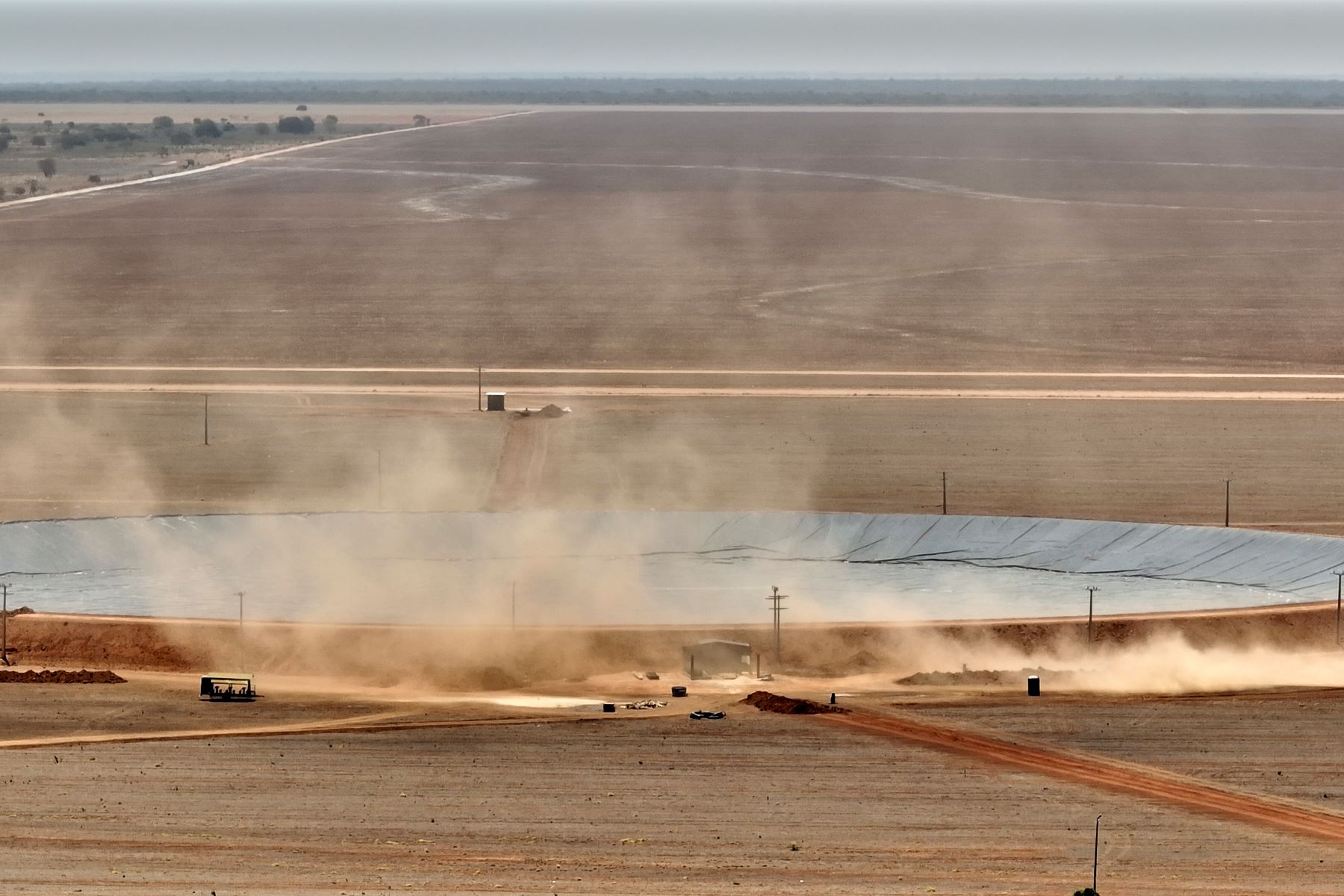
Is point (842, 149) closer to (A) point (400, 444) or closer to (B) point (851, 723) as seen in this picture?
(A) point (400, 444)

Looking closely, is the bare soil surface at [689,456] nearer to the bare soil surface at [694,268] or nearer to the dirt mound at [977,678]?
the bare soil surface at [694,268]

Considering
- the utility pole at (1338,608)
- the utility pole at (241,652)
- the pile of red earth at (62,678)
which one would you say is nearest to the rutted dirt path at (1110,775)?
the utility pole at (1338,608)

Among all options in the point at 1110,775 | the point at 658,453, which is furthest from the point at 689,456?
the point at 1110,775

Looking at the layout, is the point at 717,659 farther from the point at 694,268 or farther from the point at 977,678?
the point at 694,268

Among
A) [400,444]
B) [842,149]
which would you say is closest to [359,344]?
[400,444]

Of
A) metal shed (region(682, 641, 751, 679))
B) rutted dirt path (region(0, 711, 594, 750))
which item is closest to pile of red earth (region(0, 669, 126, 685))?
rutted dirt path (region(0, 711, 594, 750))

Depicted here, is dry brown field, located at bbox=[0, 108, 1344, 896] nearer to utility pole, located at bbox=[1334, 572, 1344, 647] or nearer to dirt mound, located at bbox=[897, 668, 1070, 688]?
utility pole, located at bbox=[1334, 572, 1344, 647]
